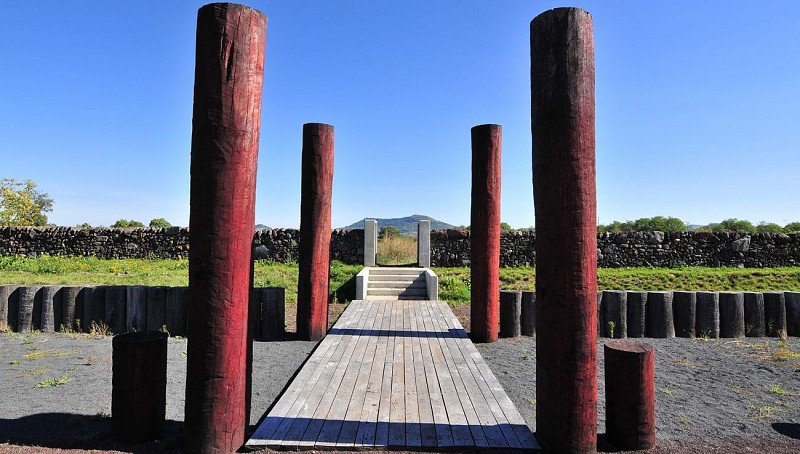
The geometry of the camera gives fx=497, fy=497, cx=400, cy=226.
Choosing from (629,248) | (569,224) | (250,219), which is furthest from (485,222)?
(629,248)

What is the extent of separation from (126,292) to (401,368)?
546 cm

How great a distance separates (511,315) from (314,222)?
3.65m

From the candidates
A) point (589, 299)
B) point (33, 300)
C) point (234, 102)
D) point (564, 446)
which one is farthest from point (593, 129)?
point (33, 300)

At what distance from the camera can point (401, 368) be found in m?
5.34

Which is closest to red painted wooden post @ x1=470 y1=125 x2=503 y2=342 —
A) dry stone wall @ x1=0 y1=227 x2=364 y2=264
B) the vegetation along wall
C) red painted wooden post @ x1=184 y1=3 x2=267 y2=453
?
red painted wooden post @ x1=184 y1=3 x2=267 y2=453

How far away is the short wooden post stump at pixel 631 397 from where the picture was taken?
3.54 metres

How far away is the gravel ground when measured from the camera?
13.1ft

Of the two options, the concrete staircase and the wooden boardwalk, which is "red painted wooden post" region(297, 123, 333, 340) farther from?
the concrete staircase

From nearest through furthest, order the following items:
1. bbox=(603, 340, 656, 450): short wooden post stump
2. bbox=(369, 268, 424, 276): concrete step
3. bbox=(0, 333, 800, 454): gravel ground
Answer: bbox=(603, 340, 656, 450): short wooden post stump < bbox=(0, 333, 800, 454): gravel ground < bbox=(369, 268, 424, 276): concrete step

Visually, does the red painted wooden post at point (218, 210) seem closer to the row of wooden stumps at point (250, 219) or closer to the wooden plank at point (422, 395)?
the row of wooden stumps at point (250, 219)

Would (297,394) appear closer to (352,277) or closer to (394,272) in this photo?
(394,272)

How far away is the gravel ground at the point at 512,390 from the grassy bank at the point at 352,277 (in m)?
5.50

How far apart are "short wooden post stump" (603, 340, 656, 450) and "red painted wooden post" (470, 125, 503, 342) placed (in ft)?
12.7

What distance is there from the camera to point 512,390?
18.1 ft
